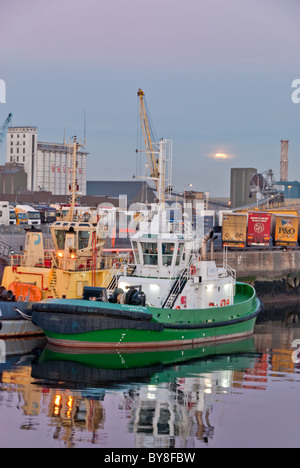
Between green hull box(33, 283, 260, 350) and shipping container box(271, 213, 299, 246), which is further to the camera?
shipping container box(271, 213, 299, 246)

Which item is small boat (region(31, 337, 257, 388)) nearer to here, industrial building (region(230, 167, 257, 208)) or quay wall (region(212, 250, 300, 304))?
quay wall (region(212, 250, 300, 304))

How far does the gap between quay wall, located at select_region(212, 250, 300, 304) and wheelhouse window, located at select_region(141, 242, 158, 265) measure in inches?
717

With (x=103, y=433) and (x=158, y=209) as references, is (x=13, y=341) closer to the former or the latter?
(x=158, y=209)

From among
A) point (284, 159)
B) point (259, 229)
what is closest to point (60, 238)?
point (259, 229)

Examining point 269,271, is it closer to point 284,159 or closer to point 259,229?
point 259,229

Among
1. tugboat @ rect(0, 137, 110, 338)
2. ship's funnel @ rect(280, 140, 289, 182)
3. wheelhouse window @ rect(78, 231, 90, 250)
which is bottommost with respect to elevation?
tugboat @ rect(0, 137, 110, 338)

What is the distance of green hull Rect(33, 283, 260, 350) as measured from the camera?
83.5ft

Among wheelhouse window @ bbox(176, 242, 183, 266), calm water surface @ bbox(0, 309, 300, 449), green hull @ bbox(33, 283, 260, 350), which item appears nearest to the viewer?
calm water surface @ bbox(0, 309, 300, 449)

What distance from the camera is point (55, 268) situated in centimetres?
3008

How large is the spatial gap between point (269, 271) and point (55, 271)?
2314 centimetres

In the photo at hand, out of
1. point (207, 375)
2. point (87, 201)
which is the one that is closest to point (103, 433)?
point (207, 375)

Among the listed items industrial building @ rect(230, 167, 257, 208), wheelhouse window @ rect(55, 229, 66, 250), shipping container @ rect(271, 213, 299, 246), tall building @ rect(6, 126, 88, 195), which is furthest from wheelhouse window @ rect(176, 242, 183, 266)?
tall building @ rect(6, 126, 88, 195)
